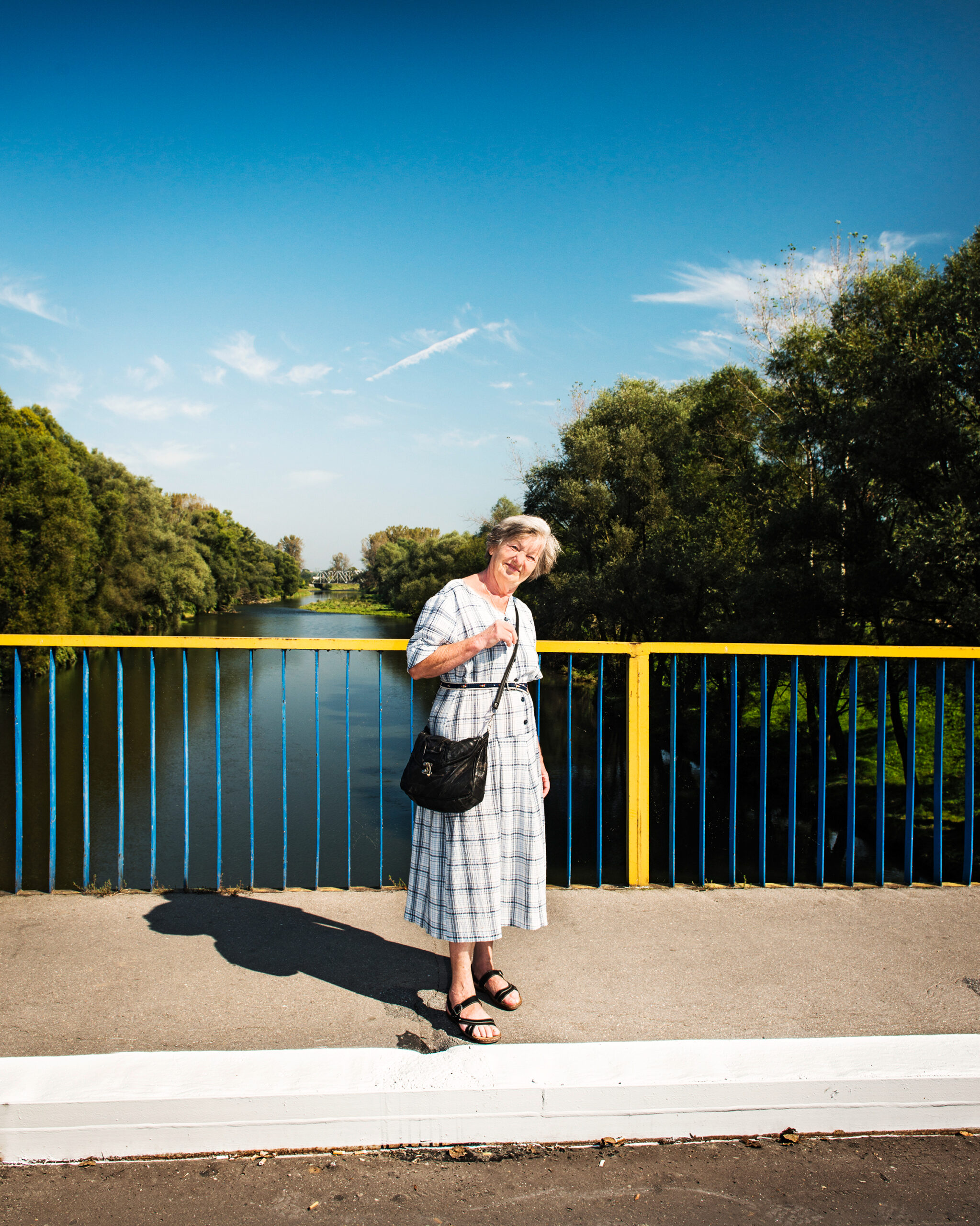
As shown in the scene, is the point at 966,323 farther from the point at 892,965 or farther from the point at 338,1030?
the point at 338,1030

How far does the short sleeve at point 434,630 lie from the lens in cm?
248

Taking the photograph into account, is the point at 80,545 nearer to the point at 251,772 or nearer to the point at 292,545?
the point at 251,772

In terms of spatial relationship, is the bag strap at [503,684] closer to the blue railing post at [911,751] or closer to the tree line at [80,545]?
the blue railing post at [911,751]

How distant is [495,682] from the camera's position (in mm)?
2582

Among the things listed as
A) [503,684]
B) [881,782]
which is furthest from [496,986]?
[881,782]

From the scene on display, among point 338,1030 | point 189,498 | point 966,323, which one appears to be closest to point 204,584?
point 966,323

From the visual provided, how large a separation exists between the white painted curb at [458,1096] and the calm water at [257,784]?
2.90 metres

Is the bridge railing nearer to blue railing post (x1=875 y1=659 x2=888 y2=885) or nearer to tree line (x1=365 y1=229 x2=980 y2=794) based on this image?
blue railing post (x1=875 y1=659 x2=888 y2=885)

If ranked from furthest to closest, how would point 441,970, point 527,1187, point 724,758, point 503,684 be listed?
point 724,758 < point 441,970 < point 503,684 < point 527,1187

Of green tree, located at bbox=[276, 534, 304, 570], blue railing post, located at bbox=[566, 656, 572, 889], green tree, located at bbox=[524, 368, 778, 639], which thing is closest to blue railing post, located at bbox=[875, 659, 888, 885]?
blue railing post, located at bbox=[566, 656, 572, 889]

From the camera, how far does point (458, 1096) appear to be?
7.05 feet

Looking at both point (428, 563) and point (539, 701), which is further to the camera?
point (428, 563)

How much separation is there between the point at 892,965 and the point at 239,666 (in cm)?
2958

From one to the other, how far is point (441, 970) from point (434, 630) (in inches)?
51.5
